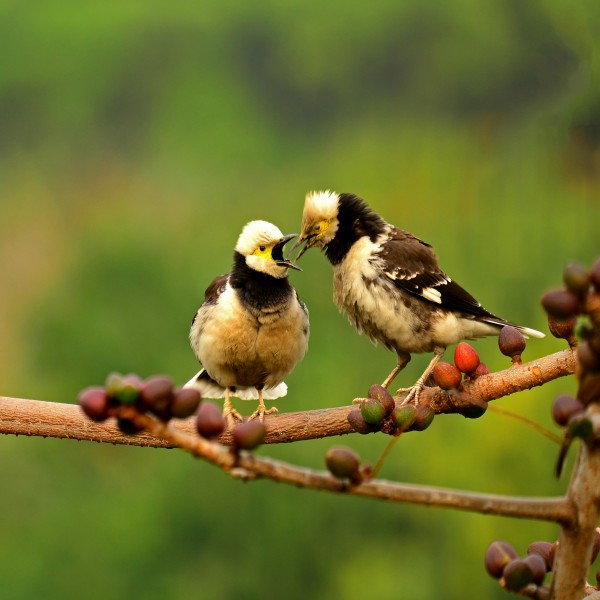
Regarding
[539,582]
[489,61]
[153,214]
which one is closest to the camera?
[539,582]

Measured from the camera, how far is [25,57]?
5397 cm

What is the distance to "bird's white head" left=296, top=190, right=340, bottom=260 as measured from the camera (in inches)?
193

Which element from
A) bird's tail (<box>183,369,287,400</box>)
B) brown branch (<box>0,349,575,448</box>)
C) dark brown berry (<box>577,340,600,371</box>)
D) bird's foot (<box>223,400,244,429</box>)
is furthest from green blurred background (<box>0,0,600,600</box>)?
dark brown berry (<box>577,340,600,371</box>)

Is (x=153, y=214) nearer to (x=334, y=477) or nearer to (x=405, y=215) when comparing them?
(x=405, y=215)

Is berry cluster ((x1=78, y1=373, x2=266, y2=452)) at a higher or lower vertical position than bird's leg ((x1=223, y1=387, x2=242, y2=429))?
higher

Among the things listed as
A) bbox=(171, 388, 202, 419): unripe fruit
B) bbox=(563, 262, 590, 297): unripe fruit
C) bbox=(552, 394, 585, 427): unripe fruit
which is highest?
bbox=(563, 262, 590, 297): unripe fruit

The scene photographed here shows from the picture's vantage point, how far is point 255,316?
4898 mm

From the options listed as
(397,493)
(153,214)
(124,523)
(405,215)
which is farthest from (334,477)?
(153,214)

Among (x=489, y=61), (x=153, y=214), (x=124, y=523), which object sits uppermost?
(x=489, y=61)

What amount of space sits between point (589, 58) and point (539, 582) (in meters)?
34.2

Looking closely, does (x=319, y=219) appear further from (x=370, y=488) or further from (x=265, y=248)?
(x=370, y=488)

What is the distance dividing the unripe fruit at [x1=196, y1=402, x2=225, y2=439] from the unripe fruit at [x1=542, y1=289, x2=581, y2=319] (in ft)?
1.51

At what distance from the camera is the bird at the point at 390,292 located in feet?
16.6

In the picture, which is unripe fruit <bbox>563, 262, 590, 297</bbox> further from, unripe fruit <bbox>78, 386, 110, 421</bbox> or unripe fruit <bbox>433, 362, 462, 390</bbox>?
unripe fruit <bbox>433, 362, 462, 390</bbox>
